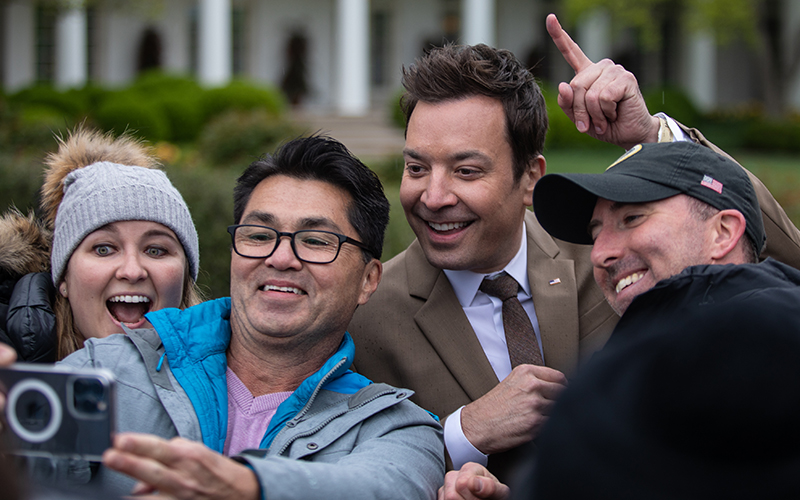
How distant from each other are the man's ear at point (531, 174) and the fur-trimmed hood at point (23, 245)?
81.0 inches

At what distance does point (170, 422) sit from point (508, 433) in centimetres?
117

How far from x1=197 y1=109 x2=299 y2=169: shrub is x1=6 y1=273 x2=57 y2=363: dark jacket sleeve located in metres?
10.8

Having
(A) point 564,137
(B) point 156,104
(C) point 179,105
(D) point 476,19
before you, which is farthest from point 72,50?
(A) point 564,137

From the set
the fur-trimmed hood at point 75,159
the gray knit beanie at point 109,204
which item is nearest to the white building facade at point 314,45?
the fur-trimmed hood at point 75,159

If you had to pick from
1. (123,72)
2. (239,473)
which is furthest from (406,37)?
(239,473)

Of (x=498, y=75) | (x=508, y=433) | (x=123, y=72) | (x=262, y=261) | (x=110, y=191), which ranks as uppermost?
(x=123, y=72)

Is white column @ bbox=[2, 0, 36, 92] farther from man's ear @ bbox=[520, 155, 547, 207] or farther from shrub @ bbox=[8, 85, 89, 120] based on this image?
man's ear @ bbox=[520, 155, 547, 207]

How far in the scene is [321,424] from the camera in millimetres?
2500

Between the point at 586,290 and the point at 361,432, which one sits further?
the point at 586,290

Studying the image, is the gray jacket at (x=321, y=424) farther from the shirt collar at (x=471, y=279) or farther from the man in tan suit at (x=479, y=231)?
the shirt collar at (x=471, y=279)

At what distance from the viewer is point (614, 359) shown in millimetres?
1270

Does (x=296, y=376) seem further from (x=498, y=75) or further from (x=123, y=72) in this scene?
(x=123, y=72)

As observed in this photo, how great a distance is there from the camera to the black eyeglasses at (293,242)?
107 inches

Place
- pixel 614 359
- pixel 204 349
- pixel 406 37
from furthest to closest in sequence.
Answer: pixel 406 37, pixel 204 349, pixel 614 359
